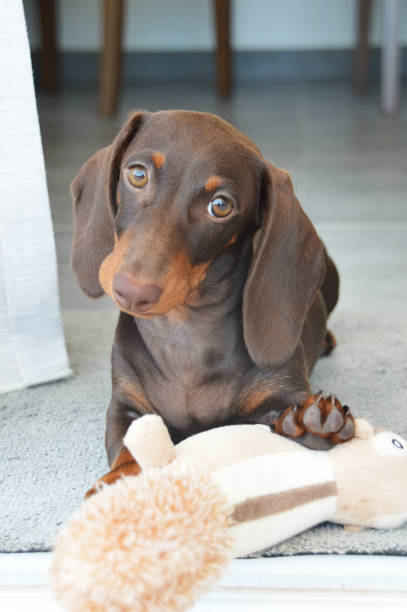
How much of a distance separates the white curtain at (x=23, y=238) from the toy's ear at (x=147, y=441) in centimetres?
67

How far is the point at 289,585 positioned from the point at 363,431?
26cm

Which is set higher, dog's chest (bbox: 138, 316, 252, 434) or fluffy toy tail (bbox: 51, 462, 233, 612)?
fluffy toy tail (bbox: 51, 462, 233, 612)

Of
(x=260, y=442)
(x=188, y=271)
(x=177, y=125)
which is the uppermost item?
(x=177, y=125)

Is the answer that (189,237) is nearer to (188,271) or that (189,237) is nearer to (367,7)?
(188,271)

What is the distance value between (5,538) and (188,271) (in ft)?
1.56

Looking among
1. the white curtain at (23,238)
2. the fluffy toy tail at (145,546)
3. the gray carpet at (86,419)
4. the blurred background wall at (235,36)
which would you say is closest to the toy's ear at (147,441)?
the fluffy toy tail at (145,546)

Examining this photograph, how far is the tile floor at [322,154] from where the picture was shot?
2.54 meters

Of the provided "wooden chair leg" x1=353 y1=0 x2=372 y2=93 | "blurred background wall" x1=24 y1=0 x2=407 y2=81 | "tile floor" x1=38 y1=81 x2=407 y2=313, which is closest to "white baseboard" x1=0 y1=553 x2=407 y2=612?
"tile floor" x1=38 y1=81 x2=407 y2=313

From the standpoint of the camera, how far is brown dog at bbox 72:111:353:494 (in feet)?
4.03

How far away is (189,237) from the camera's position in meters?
1.22

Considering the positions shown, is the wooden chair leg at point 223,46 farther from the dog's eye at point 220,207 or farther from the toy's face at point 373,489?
the toy's face at point 373,489

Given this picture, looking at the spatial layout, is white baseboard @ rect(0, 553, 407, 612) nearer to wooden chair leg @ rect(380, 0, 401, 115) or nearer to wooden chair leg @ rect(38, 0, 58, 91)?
wooden chair leg @ rect(380, 0, 401, 115)

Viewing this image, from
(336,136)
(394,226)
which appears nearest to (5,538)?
(394,226)

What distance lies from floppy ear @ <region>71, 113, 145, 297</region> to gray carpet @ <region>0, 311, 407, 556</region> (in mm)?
299
